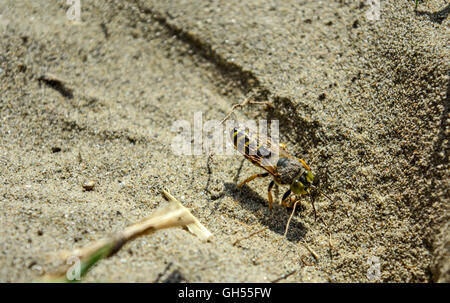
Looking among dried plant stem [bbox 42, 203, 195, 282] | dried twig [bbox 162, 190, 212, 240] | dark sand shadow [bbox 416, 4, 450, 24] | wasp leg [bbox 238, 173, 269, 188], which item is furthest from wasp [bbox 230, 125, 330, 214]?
dark sand shadow [bbox 416, 4, 450, 24]

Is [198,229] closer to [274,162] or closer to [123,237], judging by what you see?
[123,237]

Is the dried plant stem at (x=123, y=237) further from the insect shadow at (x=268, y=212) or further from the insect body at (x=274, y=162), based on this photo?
the insect body at (x=274, y=162)

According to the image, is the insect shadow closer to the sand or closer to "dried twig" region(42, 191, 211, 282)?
the sand

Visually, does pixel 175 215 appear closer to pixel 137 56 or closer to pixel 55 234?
pixel 55 234

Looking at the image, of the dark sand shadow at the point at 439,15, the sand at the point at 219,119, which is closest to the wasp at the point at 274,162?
the sand at the point at 219,119

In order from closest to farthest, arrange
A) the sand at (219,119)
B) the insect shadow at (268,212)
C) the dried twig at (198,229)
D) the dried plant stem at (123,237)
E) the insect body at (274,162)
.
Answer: the dried plant stem at (123,237) → the sand at (219,119) → the dried twig at (198,229) → the insect shadow at (268,212) → the insect body at (274,162)

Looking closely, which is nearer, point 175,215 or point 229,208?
point 175,215

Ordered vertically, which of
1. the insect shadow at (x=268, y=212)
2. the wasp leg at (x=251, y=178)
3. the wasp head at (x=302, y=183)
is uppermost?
the wasp head at (x=302, y=183)
